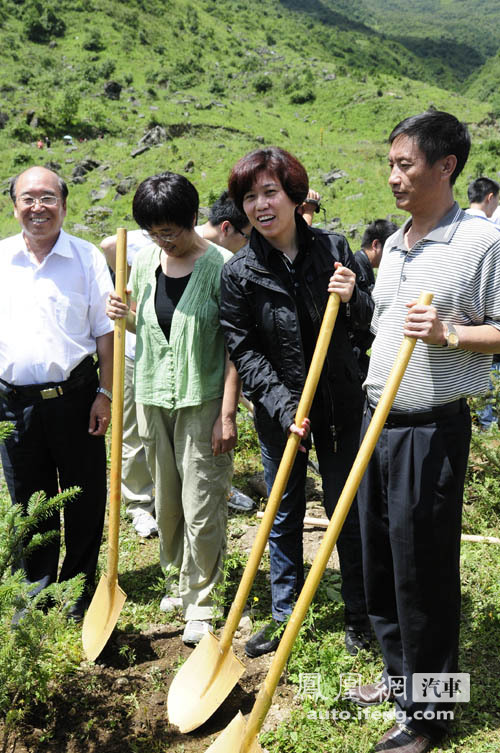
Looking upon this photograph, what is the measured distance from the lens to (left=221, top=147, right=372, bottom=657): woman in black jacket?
2.59 m

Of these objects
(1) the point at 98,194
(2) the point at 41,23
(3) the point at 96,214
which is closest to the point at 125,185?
(1) the point at 98,194

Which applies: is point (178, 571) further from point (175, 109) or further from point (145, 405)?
point (175, 109)

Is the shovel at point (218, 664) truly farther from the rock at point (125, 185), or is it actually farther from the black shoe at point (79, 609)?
the rock at point (125, 185)

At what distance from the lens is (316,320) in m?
2.69

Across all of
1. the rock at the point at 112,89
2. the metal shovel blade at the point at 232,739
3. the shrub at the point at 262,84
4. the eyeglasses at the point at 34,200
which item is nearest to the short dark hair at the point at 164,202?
the eyeglasses at the point at 34,200

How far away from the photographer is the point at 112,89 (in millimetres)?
41031

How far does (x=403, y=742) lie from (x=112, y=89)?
4464 centimetres

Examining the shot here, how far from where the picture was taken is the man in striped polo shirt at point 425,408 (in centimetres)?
216

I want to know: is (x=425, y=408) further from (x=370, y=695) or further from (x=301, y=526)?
(x=370, y=695)

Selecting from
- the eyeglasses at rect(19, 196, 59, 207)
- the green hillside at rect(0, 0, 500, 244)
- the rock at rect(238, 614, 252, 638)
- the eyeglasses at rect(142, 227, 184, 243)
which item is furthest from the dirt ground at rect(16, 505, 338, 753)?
the green hillside at rect(0, 0, 500, 244)

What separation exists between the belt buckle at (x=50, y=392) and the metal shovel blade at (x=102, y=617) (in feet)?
3.06

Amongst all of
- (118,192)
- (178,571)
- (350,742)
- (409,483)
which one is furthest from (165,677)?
(118,192)

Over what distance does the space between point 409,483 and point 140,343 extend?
4.82ft

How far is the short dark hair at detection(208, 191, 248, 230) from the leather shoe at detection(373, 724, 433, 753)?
9.20 feet
